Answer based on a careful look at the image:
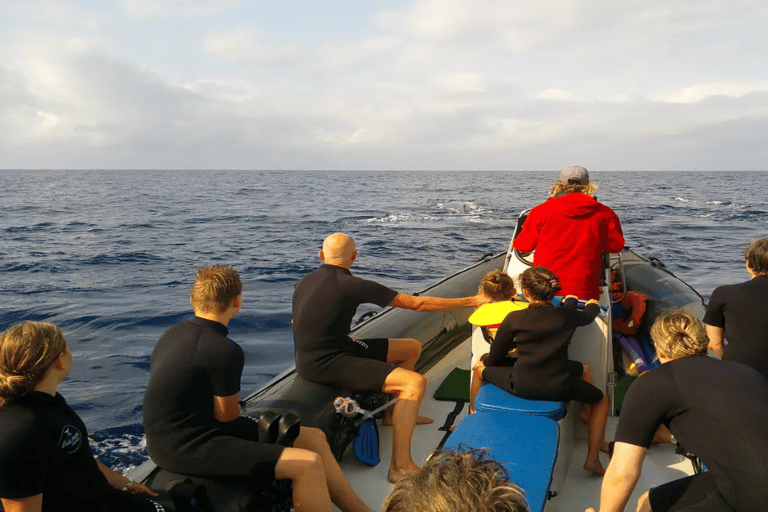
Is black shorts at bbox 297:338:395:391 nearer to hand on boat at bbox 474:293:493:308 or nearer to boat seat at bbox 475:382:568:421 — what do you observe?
boat seat at bbox 475:382:568:421

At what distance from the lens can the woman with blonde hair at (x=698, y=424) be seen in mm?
2037

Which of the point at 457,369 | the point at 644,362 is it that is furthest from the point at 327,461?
the point at 644,362

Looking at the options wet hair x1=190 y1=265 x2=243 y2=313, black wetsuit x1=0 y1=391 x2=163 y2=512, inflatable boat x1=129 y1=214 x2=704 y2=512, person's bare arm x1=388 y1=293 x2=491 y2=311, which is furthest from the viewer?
person's bare arm x1=388 y1=293 x2=491 y2=311

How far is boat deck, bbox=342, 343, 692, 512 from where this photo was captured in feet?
11.2

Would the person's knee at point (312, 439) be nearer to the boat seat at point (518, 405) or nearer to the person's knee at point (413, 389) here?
the person's knee at point (413, 389)

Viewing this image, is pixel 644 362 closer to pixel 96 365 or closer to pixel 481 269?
pixel 481 269

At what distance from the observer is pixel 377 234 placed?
1894cm

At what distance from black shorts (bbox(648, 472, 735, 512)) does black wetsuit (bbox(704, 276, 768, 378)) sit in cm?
113

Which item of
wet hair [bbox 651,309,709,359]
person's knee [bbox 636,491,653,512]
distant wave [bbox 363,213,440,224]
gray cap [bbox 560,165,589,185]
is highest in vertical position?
gray cap [bbox 560,165,589,185]

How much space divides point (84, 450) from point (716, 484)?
7.76ft

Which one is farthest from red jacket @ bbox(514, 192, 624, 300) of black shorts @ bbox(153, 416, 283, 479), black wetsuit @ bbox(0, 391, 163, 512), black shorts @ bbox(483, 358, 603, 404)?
black wetsuit @ bbox(0, 391, 163, 512)

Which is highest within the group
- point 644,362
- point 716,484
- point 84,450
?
point 84,450

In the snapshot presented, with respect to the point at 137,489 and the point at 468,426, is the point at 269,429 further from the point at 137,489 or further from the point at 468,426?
the point at 468,426

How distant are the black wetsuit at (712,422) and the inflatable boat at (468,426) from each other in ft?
2.40
